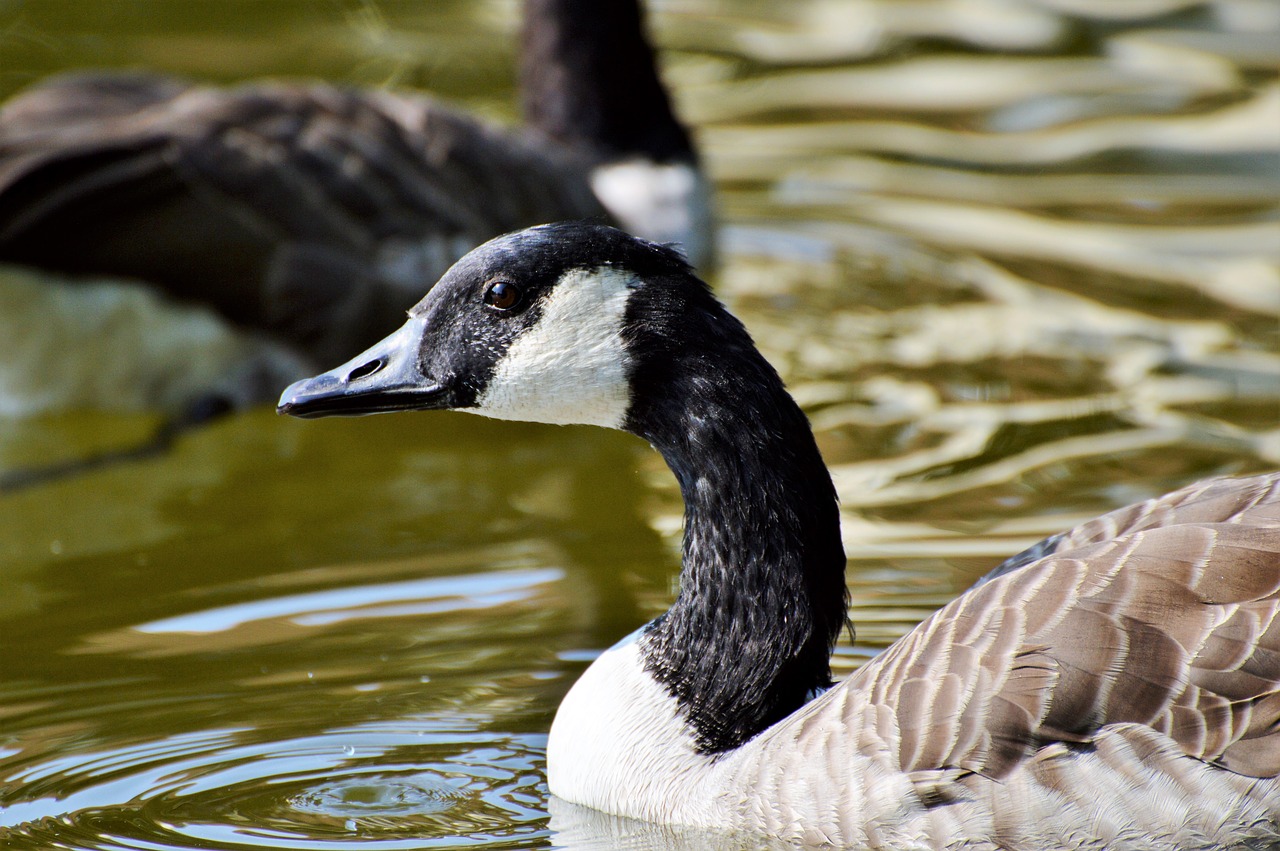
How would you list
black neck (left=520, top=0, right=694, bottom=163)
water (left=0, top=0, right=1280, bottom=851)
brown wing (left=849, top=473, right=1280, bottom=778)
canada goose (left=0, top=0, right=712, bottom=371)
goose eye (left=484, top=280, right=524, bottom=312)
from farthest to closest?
black neck (left=520, top=0, right=694, bottom=163)
canada goose (left=0, top=0, right=712, bottom=371)
water (left=0, top=0, right=1280, bottom=851)
goose eye (left=484, top=280, right=524, bottom=312)
brown wing (left=849, top=473, right=1280, bottom=778)

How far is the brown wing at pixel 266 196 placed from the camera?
8.74 meters

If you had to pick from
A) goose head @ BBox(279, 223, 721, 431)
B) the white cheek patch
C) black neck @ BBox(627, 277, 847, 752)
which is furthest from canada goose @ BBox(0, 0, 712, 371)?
black neck @ BBox(627, 277, 847, 752)

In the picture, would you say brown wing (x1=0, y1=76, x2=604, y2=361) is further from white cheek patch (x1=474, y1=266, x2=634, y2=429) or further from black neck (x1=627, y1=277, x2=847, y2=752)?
black neck (x1=627, y1=277, x2=847, y2=752)

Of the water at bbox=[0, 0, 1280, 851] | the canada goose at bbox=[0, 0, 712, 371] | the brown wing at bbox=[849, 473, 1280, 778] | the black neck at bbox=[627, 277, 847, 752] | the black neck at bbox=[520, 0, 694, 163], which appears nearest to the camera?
the brown wing at bbox=[849, 473, 1280, 778]

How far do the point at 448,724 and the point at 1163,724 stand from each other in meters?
2.29

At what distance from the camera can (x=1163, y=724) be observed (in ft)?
15.0

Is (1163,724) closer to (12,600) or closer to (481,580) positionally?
(481,580)

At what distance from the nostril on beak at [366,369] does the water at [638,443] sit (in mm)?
1160

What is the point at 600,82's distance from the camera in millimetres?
10836

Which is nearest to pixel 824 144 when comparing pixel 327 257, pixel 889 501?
pixel 327 257

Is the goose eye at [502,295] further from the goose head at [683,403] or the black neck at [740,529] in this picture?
the black neck at [740,529]

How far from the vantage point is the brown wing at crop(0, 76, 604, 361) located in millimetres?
8742

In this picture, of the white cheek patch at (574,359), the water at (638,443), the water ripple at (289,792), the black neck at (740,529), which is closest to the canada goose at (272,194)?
the water at (638,443)

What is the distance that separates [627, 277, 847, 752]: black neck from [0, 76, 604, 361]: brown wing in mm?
4043
